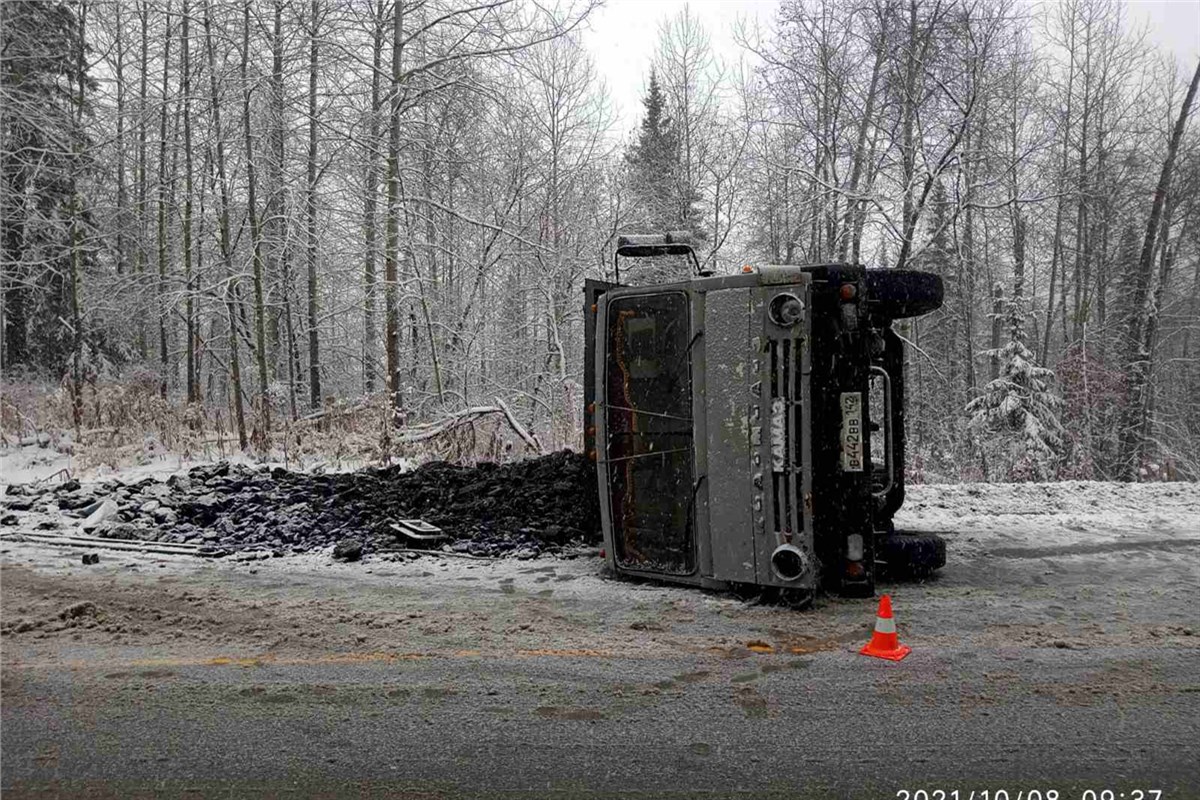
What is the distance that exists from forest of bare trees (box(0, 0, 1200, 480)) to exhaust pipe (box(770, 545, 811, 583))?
15.6ft

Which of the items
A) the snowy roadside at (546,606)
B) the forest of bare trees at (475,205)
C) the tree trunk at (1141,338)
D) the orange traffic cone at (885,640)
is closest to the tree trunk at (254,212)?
the forest of bare trees at (475,205)

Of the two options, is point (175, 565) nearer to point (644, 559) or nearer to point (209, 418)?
point (644, 559)

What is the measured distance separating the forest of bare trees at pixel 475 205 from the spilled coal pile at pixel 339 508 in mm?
2204

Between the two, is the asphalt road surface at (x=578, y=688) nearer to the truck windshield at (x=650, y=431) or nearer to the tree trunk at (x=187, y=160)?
the truck windshield at (x=650, y=431)

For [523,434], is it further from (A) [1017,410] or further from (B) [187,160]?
(A) [1017,410]

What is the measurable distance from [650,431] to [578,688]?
205 centimetres

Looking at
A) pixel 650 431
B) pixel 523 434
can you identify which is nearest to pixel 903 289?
pixel 650 431

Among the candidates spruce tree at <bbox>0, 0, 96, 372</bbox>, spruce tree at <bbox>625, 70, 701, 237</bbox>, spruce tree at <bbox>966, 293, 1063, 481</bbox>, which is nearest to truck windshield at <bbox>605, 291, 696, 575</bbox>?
spruce tree at <bbox>0, 0, 96, 372</bbox>

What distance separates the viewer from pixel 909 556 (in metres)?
5.52

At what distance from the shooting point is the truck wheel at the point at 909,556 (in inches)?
217

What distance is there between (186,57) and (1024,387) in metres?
19.8

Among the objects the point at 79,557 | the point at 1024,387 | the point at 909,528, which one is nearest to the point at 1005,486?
the point at 909,528

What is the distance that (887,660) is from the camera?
388cm

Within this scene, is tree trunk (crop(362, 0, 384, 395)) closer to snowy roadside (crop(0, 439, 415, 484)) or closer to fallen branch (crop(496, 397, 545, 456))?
fallen branch (crop(496, 397, 545, 456))
